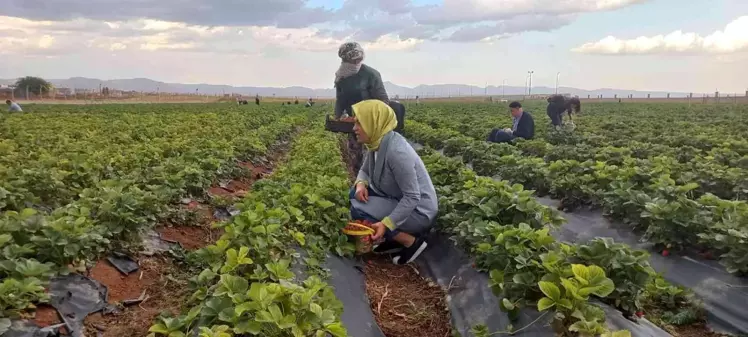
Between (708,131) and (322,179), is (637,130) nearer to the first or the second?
(708,131)

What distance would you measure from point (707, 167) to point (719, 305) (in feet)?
12.7

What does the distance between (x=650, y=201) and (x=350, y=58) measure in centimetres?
359

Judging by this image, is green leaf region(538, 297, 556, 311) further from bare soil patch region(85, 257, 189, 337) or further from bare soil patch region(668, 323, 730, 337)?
bare soil patch region(85, 257, 189, 337)

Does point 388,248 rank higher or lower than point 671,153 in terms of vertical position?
lower

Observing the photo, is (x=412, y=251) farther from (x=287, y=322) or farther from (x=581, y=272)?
(x=287, y=322)

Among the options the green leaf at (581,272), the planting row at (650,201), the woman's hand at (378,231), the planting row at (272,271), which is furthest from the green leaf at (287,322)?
the planting row at (650,201)

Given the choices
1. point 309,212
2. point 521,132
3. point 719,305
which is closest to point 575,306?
point 719,305

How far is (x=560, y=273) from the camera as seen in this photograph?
326 centimetres

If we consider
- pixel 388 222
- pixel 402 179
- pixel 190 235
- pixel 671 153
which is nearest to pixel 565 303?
pixel 388 222

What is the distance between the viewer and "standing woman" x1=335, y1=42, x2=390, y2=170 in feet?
22.5

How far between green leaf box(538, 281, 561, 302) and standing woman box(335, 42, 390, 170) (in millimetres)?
4198

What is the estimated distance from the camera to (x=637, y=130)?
16.1 metres

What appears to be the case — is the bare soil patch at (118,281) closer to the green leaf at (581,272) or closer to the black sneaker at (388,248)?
the black sneaker at (388,248)

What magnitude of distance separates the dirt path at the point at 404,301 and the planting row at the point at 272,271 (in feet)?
1.55
